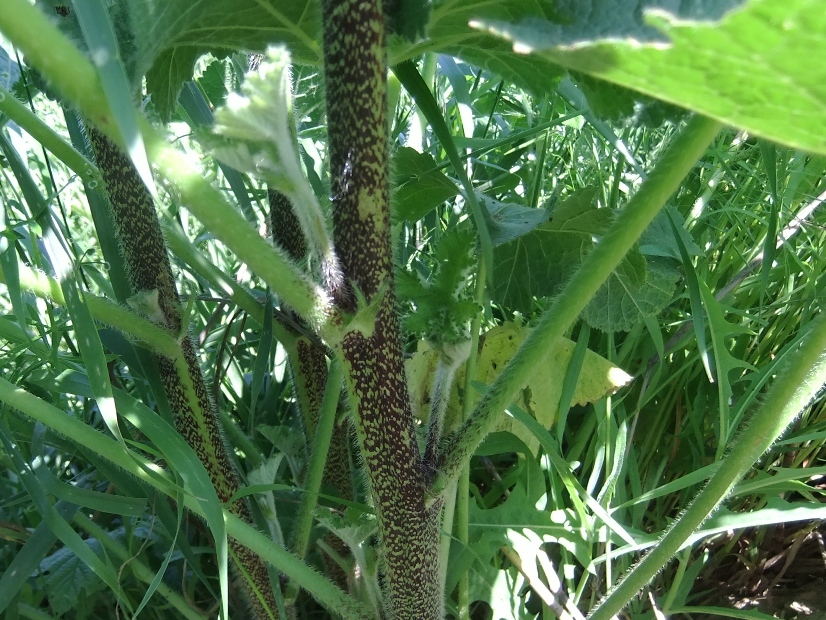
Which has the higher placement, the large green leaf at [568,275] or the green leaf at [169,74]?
the green leaf at [169,74]

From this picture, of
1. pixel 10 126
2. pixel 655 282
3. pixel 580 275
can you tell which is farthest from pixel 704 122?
pixel 10 126

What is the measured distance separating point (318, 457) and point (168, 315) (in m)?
0.20

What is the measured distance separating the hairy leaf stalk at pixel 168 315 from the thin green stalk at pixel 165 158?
0.64ft

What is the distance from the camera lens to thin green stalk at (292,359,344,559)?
687 mm

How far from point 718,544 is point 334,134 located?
83cm

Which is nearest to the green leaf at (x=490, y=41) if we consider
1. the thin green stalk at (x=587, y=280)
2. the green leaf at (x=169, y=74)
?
the thin green stalk at (x=587, y=280)

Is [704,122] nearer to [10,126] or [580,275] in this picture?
[580,275]

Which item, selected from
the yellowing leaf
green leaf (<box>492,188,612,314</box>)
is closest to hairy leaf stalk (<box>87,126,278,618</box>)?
the yellowing leaf

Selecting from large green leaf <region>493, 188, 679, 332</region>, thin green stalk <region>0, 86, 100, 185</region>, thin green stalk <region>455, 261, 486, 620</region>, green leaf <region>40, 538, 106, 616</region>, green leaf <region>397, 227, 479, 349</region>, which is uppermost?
thin green stalk <region>0, 86, 100, 185</region>

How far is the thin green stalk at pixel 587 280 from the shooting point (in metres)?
0.46

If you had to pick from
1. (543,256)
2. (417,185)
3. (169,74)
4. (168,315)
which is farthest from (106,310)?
(543,256)

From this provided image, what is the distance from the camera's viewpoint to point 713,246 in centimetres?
98

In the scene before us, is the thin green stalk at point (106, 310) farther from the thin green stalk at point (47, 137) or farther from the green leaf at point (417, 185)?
the green leaf at point (417, 185)

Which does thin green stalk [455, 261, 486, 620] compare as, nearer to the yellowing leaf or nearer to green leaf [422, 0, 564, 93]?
the yellowing leaf
